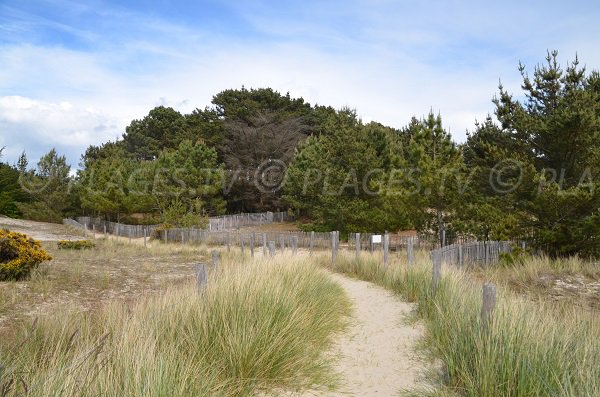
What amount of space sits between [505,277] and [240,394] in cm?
1146

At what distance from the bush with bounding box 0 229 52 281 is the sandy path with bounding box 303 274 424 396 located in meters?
8.24

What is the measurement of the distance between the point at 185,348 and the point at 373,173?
86.7ft

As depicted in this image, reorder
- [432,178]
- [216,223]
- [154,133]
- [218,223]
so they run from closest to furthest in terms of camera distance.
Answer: [432,178], [216,223], [218,223], [154,133]

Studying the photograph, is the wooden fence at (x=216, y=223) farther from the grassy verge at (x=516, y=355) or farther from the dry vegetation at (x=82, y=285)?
the grassy verge at (x=516, y=355)

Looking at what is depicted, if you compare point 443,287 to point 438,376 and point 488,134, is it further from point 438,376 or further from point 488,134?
point 488,134

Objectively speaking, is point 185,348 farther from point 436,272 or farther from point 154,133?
point 154,133

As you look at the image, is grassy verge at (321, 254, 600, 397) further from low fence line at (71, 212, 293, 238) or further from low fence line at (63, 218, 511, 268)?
low fence line at (71, 212, 293, 238)

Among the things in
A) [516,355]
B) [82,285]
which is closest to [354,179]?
[82,285]

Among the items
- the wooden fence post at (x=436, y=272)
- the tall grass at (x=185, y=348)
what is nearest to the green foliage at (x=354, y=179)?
the wooden fence post at (x=436, y=272)

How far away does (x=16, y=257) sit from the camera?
12516mm

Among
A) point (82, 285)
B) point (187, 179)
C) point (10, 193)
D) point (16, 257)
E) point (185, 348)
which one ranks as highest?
point (187, 179)

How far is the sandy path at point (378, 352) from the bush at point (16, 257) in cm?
824

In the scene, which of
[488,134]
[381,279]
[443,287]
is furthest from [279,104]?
[443,287]

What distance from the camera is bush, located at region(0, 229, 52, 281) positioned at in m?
12.1
